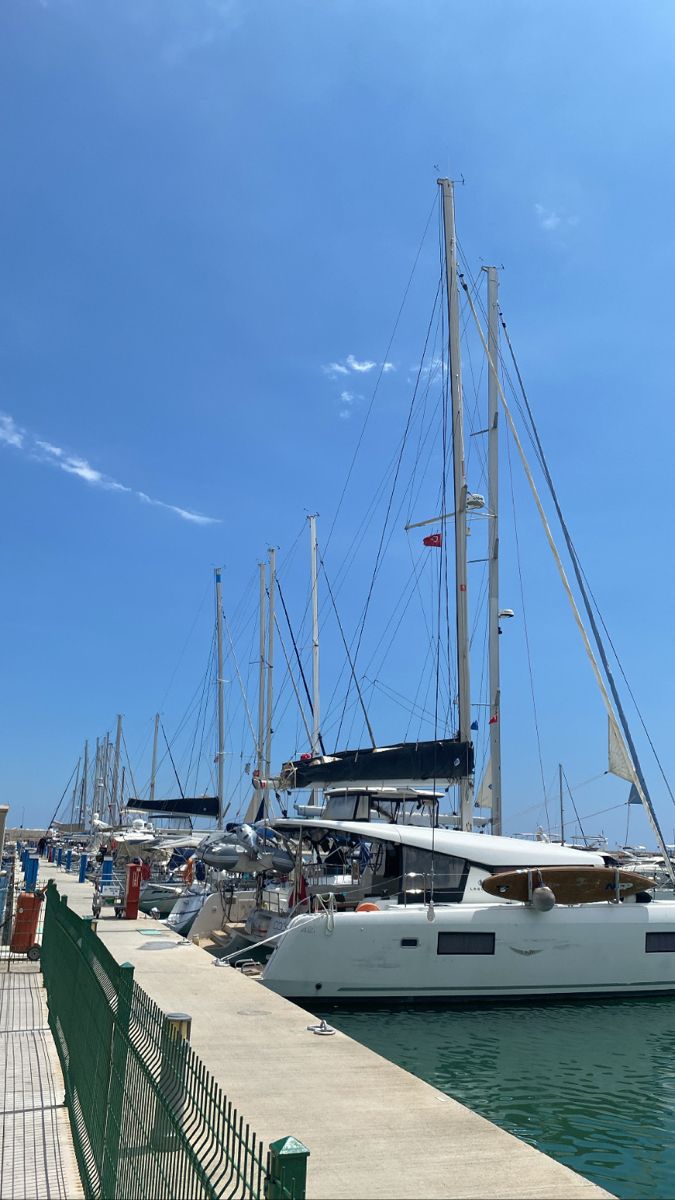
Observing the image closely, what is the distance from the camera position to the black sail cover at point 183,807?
4456cm

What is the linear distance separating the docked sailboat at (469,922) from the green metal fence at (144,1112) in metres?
7.14

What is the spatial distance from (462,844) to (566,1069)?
5178 mm

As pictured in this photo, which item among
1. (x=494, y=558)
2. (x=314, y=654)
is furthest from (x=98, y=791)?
(x=494, y=558)

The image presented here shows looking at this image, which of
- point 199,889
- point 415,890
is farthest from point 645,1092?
point 199,889

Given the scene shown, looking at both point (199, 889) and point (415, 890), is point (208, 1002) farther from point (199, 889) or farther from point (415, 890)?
point (199, 889)

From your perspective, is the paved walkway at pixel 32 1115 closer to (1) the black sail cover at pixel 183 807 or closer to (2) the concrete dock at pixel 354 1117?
(2) the concrete dock at pixel 354 1117

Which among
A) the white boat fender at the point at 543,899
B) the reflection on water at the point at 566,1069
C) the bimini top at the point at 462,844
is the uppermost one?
the bimini top at the point at 462,844

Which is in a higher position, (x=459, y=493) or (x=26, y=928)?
(x=459, y=493)

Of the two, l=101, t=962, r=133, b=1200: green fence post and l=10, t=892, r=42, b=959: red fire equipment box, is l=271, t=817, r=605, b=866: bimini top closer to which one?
l=10, t=892, r=42, b=959: red fire equipment box

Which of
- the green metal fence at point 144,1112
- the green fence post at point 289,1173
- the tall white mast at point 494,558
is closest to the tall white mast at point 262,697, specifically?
the tall white mast at point 494,558

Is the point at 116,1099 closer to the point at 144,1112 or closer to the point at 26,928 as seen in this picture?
the point at 144,1112

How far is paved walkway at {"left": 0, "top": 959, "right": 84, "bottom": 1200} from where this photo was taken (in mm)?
5719

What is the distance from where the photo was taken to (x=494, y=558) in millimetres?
24375

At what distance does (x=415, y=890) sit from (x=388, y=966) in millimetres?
1806
